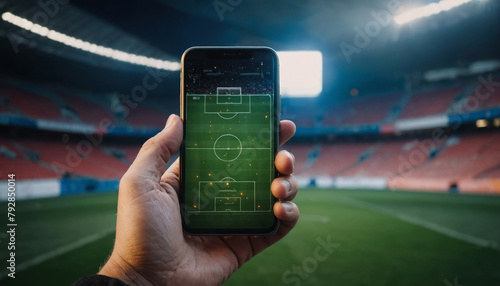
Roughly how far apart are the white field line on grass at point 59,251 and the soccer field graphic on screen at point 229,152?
16.1 feet

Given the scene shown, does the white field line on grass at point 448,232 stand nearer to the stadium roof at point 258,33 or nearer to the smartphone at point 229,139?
the smartphone at point 229,139

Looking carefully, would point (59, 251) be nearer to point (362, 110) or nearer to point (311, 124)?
point (311, 124)

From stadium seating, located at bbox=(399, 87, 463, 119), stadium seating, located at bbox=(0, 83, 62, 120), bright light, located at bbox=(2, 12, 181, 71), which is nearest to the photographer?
bright light, located at bbox=(2, 12, 181, 71)

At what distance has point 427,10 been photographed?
1894cm

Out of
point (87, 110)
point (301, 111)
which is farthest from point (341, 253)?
point (301, 111)

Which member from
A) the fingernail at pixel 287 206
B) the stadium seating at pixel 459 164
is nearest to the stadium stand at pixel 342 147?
the stadium seating at pixel 459 164

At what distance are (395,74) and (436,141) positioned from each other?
7.39 metres

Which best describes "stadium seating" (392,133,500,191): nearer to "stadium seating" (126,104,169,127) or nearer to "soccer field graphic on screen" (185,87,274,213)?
"soccer field graphic on screen" (185,87,274,213)

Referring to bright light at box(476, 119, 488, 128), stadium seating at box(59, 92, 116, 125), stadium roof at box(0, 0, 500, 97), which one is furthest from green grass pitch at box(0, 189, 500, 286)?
stadium seating at box(59, 92, 116, 125)

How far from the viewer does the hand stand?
1.82 meters

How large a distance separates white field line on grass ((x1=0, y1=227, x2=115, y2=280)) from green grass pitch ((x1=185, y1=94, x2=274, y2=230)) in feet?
16.1

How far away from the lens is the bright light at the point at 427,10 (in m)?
18.3

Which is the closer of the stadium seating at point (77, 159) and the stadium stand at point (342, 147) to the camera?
the stadium stand at point (342, 147)

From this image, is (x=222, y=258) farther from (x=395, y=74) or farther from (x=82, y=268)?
(x=395, y=74)
